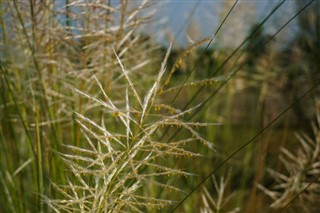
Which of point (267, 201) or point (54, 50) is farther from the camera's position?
point (267, 201)

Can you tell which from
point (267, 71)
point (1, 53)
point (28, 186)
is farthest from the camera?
point (267, 71)

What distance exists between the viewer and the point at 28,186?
4.80 ft

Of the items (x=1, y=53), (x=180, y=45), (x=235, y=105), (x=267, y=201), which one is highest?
(x=1, y=53)

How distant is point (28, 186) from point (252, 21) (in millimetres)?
1773

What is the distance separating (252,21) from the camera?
2.88 meters

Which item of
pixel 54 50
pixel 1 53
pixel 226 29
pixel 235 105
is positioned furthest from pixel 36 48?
pixel 235 105

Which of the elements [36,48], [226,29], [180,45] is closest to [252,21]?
[226,29]

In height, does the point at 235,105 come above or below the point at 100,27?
below

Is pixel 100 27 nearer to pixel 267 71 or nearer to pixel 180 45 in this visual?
pixel 267 71

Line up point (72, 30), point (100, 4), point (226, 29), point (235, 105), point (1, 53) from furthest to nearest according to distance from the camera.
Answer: point (235, 105), point (226, 29), point (1, 53), point (72, 30), point (100, 4)

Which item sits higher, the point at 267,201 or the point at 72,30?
the point at 72,30

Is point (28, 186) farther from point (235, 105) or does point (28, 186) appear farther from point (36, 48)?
point (235, 105)

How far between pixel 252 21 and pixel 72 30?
194 centimetres

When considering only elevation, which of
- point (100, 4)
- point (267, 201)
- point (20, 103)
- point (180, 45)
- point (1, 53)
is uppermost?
point (100, 4)
